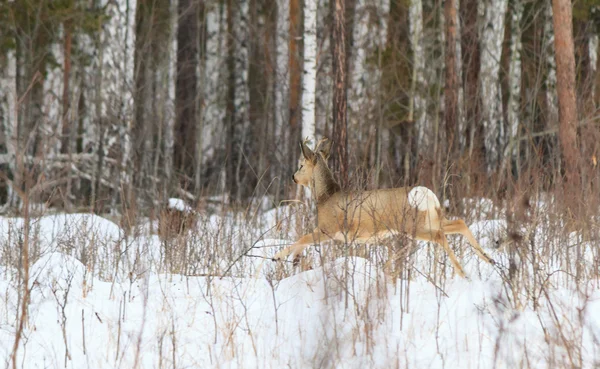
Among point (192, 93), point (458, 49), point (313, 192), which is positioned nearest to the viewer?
point (313, 192)

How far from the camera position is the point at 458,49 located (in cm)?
1553

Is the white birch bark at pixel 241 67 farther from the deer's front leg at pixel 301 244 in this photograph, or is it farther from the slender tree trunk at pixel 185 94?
the deer's front leg at pixel 301 244

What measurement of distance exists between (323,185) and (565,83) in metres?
6.11

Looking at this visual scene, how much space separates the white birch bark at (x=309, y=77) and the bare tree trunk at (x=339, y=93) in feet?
6.97

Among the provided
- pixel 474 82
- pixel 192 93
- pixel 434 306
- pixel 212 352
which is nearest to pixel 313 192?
pixel 434 306

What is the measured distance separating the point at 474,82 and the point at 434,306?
15.2 meters

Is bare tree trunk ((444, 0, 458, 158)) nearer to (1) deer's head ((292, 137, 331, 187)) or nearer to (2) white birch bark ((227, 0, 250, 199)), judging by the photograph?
(2) white birch bark ((227, 0, 250, 199))

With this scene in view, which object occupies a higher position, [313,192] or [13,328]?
[313,192]

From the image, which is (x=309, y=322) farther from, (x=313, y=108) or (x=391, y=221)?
(x=313, y=108)

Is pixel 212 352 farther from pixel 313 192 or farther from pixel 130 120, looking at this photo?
pixel 130 120

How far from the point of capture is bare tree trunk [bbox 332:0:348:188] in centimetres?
1007

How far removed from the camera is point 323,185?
22.0 ft

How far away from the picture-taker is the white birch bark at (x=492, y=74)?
1434cm

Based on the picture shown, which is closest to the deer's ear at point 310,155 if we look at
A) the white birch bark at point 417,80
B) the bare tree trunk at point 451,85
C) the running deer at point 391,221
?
the running deer at point 391,221
